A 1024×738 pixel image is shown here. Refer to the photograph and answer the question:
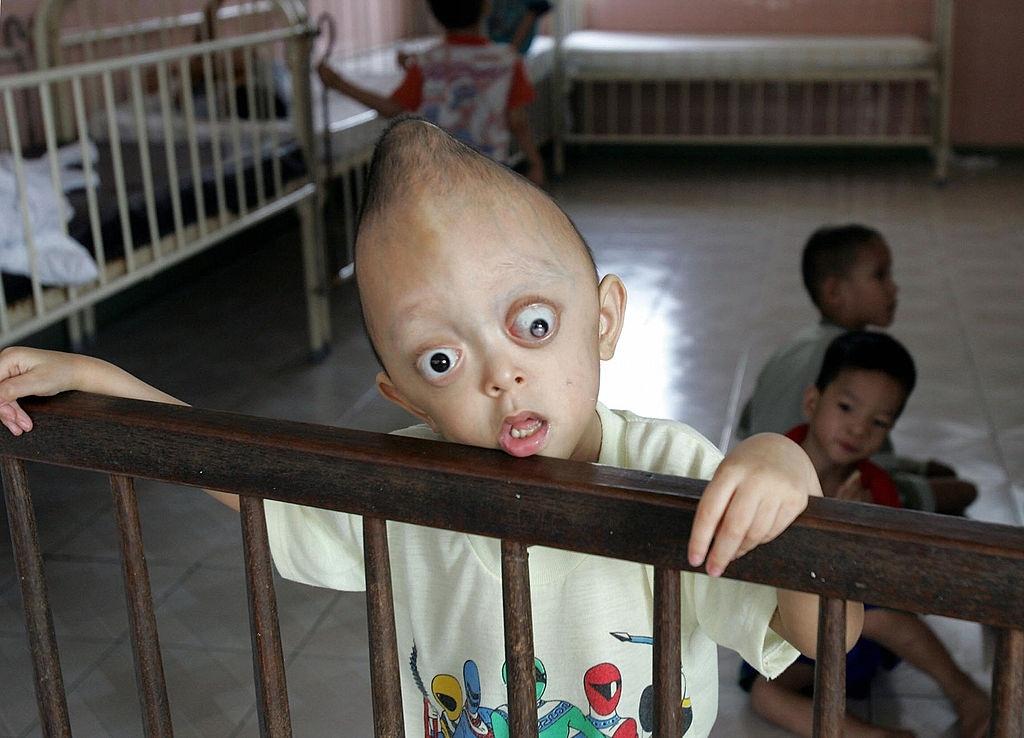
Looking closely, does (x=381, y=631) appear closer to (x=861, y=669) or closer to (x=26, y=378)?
(x=26, y=378)

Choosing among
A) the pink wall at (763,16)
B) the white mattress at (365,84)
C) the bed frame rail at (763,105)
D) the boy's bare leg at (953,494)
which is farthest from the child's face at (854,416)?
the pink wall at (763,16)

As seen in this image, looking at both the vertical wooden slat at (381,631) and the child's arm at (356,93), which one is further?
the child's arm at (356,93)

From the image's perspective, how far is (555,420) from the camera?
0.76m

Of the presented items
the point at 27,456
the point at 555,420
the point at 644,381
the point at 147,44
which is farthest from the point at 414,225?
the point at 147,44

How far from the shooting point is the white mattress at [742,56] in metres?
5.36

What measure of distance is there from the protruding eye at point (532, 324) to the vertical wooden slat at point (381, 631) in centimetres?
14

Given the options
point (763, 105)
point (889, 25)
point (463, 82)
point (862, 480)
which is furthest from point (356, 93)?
point (889, 25)

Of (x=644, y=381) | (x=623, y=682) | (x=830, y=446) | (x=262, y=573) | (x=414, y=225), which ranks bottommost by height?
(x=644, y=381)

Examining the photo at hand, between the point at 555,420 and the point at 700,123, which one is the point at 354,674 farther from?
the point at 700,123

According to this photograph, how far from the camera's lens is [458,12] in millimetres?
3398

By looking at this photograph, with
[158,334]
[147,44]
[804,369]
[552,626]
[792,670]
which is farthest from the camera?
[147,44]

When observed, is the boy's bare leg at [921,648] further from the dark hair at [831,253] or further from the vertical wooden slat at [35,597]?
the vertical wooden slat at [35,597]

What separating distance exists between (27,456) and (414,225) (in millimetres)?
285

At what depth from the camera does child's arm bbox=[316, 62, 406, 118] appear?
3246 mm
